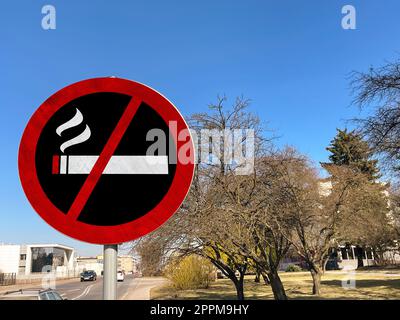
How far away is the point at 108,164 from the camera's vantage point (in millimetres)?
1371

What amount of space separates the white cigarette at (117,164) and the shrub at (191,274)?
22842 mm

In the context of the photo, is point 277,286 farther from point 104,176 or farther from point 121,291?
point 104,176

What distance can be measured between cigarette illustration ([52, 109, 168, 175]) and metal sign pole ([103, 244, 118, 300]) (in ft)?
1.02

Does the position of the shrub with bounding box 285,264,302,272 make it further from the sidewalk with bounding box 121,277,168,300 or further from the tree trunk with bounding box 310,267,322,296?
the tree trunk with bounding box 310,267,322,296

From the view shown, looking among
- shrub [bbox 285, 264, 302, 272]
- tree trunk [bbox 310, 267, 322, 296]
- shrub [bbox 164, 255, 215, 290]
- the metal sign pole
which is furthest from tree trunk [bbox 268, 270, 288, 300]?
shrub [bbox 285, 264, 302, 272]

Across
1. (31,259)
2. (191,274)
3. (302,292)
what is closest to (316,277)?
(302,292)

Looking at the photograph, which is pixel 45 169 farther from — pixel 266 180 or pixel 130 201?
pixel 266 180

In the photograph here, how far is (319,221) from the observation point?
1736cm

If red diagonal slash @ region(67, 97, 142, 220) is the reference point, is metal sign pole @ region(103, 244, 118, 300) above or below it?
below

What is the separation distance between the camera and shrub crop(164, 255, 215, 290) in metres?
24.0

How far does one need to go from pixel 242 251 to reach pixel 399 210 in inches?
1029

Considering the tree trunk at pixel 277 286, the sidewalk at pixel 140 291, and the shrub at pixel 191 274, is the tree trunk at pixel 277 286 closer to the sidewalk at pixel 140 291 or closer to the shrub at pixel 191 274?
the sidewalk at pixel 140 291
